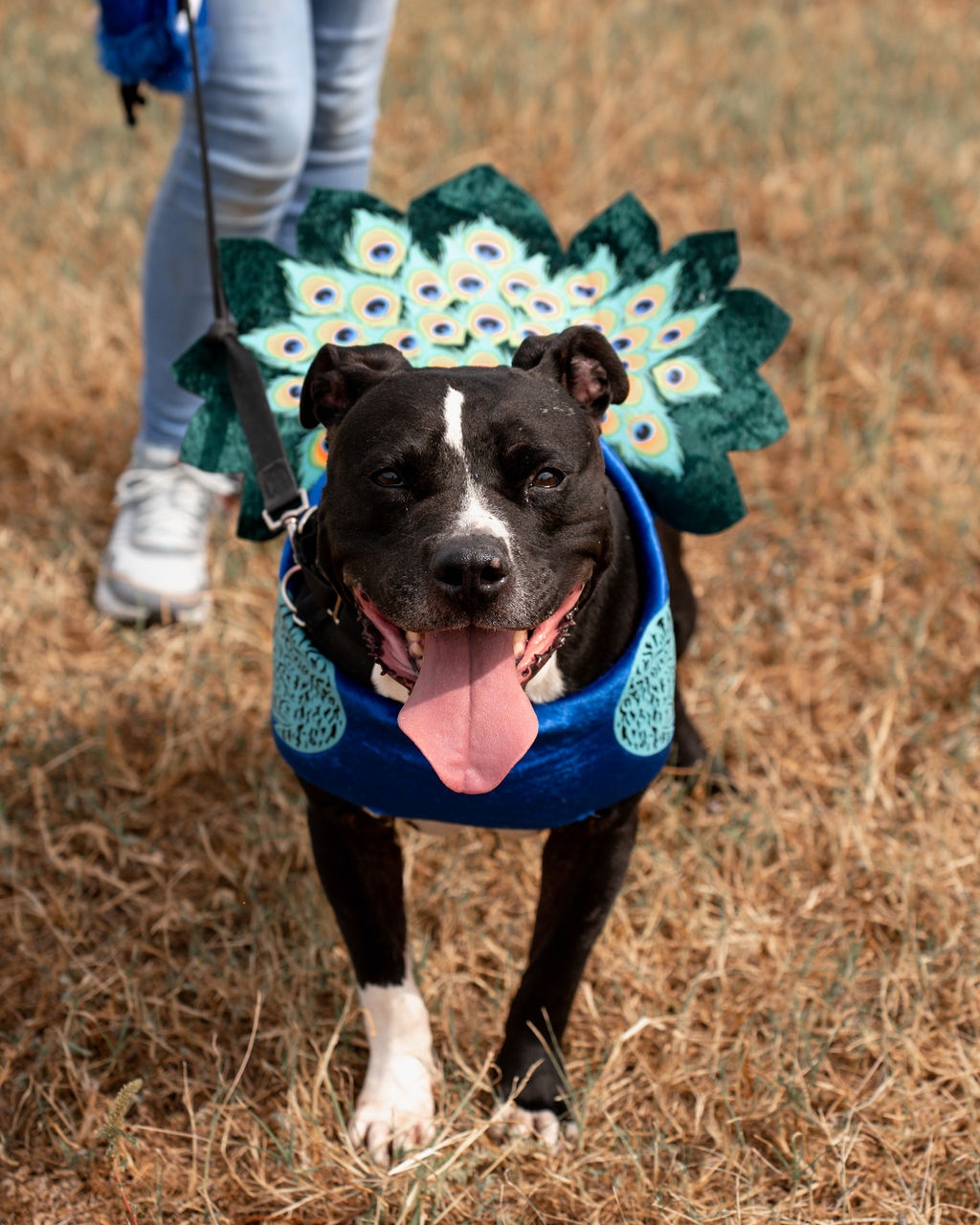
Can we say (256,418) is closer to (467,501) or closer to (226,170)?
(467,501)

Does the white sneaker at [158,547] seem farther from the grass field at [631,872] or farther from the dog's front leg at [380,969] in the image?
the dog's front leg at [380,969]

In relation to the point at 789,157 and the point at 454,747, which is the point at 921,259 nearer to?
the point at 789,157

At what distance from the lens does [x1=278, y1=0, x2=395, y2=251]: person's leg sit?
3.05 m

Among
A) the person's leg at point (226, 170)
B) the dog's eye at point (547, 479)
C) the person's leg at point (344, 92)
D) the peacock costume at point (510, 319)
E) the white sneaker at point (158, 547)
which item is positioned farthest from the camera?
the white sneaker at point (158, 547)

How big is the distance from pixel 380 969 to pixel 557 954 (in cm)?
30

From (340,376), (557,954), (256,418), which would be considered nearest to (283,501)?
(256,418)

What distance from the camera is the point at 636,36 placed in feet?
21.4

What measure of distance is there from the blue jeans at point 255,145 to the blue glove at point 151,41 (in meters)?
0.09

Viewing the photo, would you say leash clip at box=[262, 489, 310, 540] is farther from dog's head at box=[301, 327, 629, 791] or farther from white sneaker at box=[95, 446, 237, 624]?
white sneaker at box=[95, 446, 237, 624]

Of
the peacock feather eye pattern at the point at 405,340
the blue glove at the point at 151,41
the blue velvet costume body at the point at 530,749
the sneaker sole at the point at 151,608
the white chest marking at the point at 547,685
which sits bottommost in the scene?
the sneaker sole at the point at 151,608

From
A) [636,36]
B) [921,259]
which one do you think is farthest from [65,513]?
[636,36]

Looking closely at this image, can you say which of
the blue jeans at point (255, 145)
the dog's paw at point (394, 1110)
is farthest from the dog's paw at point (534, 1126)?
the blue jeans at point (255, 145)

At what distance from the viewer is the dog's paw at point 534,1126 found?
2.29m

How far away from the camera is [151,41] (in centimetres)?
270
